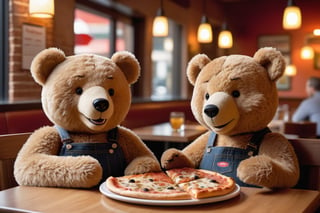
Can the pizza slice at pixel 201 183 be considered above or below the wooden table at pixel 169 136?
above

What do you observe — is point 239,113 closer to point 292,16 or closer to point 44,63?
point 44,63

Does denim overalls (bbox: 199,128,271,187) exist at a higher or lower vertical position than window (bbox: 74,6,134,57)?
lower

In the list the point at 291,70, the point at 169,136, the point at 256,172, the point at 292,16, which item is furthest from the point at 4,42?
the point at 291,70

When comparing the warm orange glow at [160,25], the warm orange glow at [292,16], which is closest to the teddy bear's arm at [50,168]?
the warm orange glow at [160,25]

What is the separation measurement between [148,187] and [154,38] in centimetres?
530

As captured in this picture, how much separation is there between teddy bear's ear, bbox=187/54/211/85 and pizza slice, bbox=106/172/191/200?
2.15ft

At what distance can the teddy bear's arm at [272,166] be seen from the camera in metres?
1.59

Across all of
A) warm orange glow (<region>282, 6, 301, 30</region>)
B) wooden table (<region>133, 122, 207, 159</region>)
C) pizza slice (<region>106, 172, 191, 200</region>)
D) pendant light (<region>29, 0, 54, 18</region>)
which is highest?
warm orange glow (<region>282, 6, 301, 30</region>)

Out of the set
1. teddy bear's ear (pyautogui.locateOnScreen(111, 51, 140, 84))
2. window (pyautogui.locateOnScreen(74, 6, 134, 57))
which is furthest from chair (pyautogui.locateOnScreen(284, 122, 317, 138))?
window (pyautogui.locateOnScreen(74, 6, 134, 57))

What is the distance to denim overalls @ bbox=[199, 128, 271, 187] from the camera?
1875 mm

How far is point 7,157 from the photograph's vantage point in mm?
1939

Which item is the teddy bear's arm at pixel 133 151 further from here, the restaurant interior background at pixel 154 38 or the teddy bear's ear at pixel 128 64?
the restaurant interior background at pixel 154 38

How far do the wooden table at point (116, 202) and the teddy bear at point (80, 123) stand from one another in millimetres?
137

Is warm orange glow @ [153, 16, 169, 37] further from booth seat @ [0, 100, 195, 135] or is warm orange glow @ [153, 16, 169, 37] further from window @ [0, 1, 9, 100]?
window @ [0, 1, 9, 100]
